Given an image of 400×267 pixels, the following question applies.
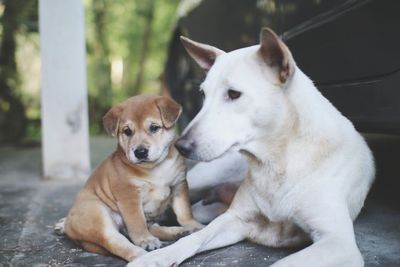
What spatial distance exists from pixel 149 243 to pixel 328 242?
1012 millimetres

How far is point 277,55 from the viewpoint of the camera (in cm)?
243

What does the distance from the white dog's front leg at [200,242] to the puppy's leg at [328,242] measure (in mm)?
434

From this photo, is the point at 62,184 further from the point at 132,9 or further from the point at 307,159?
the point at 132,9

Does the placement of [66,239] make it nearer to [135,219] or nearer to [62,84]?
[135,219]

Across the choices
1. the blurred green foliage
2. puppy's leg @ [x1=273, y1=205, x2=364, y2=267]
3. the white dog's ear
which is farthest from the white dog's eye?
the blurred green foliage

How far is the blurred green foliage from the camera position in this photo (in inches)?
280

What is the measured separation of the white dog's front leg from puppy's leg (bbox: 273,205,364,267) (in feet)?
1.42

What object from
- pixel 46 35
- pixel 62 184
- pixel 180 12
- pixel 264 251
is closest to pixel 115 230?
pixel 264 251

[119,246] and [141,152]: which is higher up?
[141,152]

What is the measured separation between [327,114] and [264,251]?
771mm

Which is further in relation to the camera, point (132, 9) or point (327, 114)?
point (132, 9)

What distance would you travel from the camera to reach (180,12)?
5.75 meters

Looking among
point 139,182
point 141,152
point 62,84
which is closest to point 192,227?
point 139,182

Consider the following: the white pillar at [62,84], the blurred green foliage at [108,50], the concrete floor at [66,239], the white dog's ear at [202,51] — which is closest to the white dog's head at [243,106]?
the white dog's ear at [202,51]
